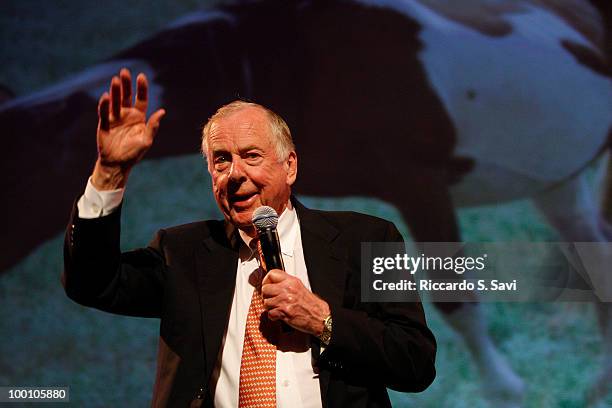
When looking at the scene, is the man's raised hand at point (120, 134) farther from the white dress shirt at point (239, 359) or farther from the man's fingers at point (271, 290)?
the man's fingers at point (271, 290)

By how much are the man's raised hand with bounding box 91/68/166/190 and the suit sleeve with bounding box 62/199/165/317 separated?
99 millimetres

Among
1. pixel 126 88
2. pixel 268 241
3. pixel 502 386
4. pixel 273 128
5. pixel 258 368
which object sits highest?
pixel 126 88

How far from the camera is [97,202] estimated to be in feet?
6.14

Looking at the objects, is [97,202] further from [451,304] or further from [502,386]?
[502,386]

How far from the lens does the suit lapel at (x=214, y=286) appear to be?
6.65 ft

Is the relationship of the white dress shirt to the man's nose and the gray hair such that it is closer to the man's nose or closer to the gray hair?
the man's nose

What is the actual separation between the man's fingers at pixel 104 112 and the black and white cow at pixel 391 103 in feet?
4.73

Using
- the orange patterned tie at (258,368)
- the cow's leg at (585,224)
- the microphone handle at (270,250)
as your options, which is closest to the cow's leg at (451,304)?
the cow's leg at (585,224)

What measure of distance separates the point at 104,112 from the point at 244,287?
0.65m

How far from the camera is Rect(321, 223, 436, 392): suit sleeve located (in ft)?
6.34

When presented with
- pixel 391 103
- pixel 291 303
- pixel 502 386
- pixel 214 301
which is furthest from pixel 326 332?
pixel 391 103

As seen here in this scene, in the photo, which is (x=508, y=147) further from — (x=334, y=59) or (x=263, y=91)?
(x=263, y=91)

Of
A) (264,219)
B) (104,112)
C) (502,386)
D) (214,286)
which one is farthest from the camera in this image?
(502,386)

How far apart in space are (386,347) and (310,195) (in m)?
1.31
